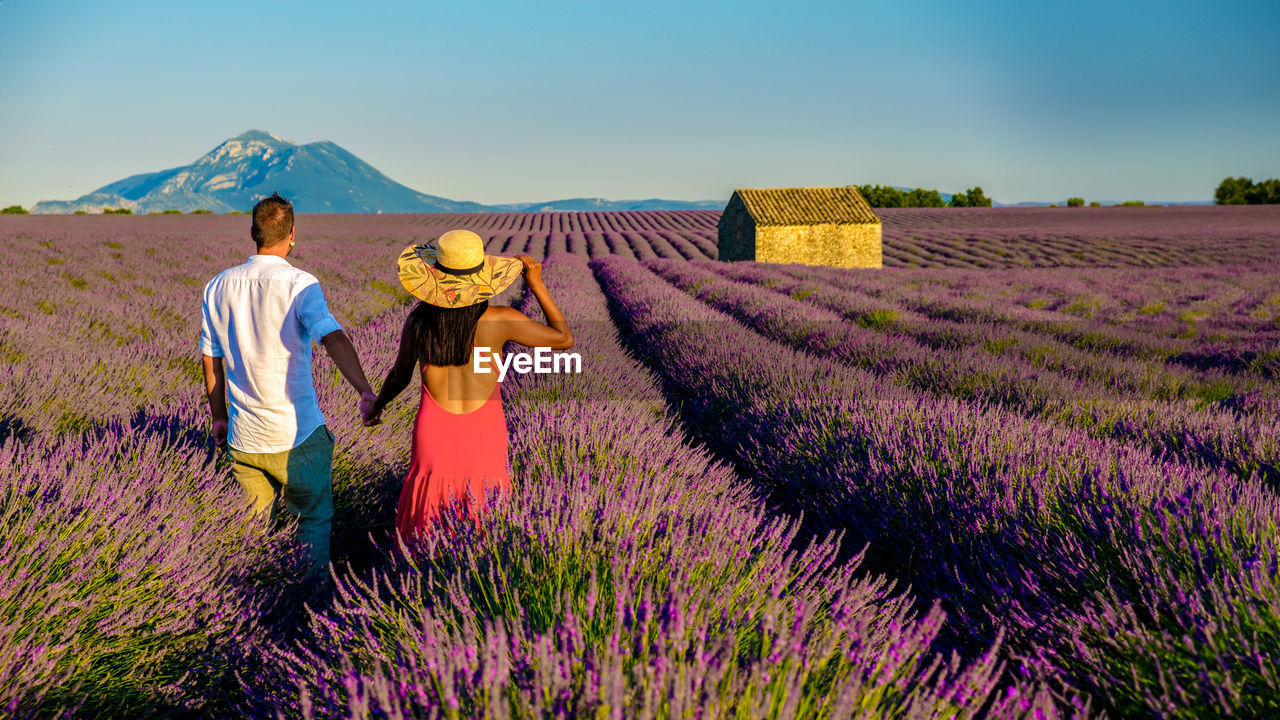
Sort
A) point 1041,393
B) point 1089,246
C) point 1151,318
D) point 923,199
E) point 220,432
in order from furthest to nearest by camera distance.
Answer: point 923,199
point 1089,246
point 1151,318
point 1041,393
point 220,432

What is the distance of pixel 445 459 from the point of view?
2.13 meters

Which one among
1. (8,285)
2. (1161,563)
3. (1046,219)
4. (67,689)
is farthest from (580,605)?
(1046,219)

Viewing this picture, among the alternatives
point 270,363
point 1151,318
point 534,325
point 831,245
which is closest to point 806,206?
point 831,245

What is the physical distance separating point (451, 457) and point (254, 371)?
2.26 ft

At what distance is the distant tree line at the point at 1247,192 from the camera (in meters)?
62.8

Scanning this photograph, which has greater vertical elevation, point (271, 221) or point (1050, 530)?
point (271, 221)

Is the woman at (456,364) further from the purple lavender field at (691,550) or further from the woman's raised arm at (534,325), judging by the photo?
the purple lavender field at (691,550)

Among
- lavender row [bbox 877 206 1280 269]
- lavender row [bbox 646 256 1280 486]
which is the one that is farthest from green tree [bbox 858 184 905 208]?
lavender row [bbox 646 256 1280 486]

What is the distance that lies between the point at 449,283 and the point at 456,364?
0.27m

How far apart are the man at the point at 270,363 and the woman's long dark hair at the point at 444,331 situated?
0.22m

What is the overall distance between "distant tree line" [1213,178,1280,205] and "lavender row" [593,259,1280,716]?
84.6m

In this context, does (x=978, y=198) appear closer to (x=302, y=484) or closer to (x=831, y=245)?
(x=831, y=245)

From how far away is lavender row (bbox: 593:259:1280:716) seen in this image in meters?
1.50

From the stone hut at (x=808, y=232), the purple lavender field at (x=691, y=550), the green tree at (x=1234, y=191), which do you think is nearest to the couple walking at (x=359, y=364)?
the purple lavender field at (x=691, y=550)
